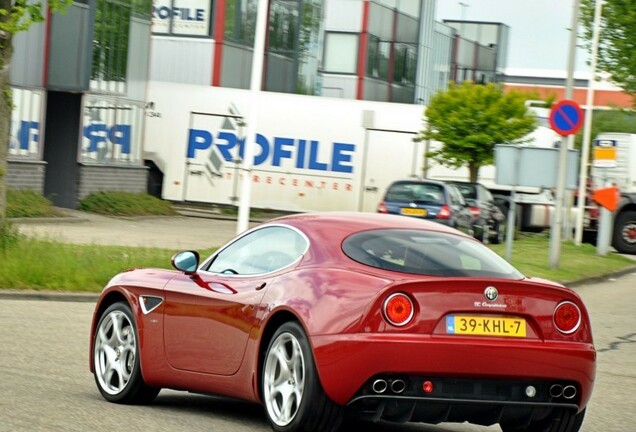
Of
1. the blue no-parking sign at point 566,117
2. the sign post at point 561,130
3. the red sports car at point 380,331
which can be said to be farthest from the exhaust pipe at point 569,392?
the blue no-parking sign at point 566,117

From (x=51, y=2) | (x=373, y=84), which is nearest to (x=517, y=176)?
(x=51, y=2)

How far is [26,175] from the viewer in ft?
105

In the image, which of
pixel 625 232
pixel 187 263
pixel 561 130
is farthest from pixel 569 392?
pixel 625 232

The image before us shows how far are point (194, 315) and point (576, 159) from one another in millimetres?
18699

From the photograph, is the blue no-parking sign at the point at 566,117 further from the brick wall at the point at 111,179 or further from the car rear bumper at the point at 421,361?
the car rear bumper at the point at 421,361

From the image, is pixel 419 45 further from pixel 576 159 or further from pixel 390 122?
pixel 576 159

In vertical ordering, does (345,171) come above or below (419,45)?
below

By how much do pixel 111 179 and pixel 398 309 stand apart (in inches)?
1154

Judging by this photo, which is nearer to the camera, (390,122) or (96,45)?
(96,45)

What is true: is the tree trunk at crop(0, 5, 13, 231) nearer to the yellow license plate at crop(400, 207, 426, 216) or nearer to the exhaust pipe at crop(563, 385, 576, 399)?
the exhaust pipe at crop(563, 385, 576, 399)

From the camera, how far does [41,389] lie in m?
9.02

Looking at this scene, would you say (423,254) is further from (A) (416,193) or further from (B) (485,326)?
(A) (416,193)

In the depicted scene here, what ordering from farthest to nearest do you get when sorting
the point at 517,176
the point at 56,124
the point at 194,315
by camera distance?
the point at 56,124 → the point at 517,176 → the point at 194,315

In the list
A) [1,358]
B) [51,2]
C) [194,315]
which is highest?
[51,2]
